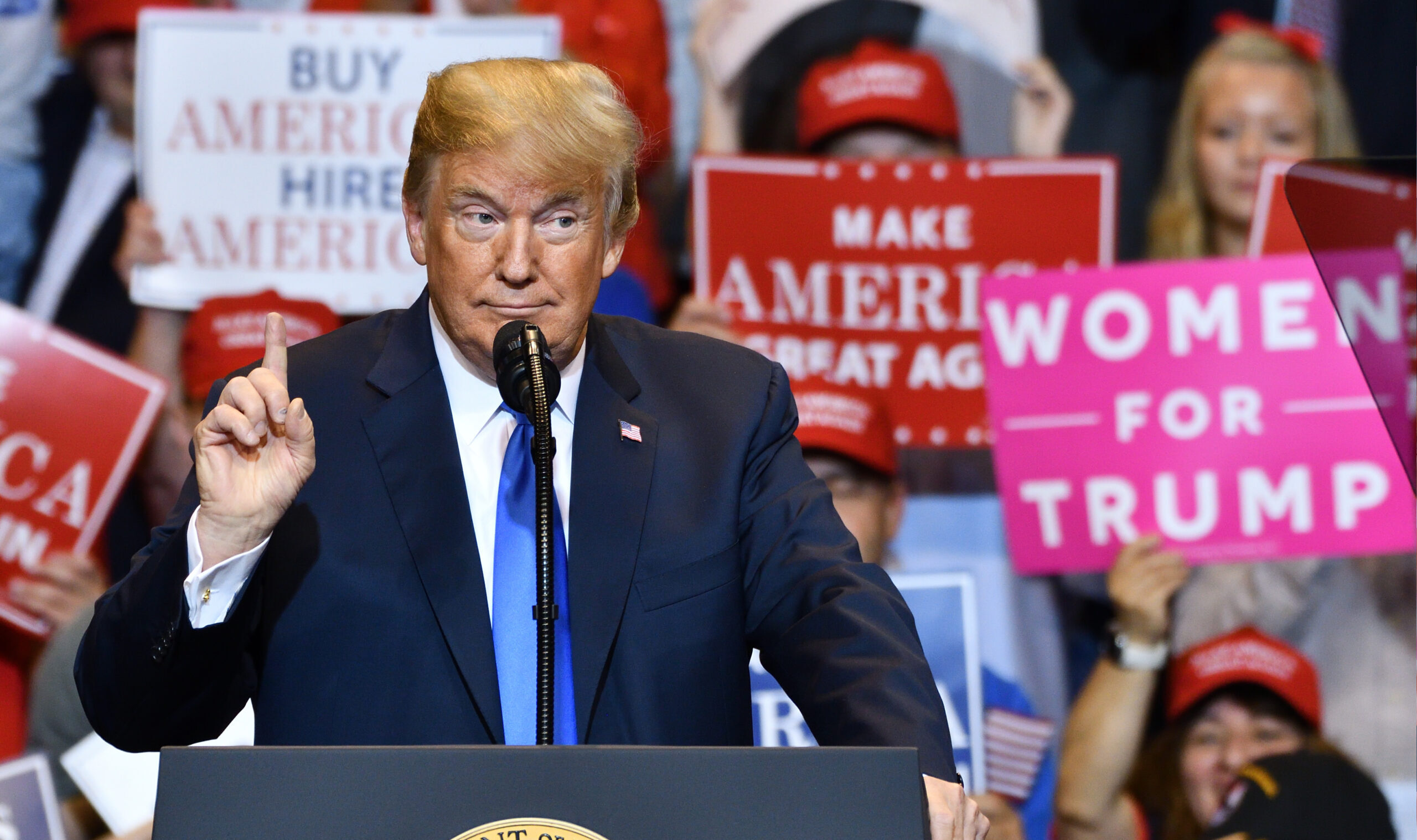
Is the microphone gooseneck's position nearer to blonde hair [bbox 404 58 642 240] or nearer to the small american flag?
blonde hair [bbox 404 58 642 240]

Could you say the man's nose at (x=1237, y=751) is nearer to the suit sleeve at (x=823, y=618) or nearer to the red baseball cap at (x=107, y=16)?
the suit sleeve at (x=823, y=618)

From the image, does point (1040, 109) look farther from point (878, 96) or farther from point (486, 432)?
point (486, 432)

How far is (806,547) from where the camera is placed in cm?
154

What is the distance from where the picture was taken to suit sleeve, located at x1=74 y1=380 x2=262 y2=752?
138 cm

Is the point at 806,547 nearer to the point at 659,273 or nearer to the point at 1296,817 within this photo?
the point at 1296,817

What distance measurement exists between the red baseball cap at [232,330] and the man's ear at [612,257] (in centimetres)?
197

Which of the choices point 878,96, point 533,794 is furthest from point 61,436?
point 533,794

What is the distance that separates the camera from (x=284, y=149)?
372 centimetres

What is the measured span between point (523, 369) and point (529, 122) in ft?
0.82

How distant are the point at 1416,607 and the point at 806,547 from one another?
2.67 m

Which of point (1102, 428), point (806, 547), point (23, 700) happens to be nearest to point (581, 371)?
point (806, 547)

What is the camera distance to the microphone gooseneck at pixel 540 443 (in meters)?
1.26

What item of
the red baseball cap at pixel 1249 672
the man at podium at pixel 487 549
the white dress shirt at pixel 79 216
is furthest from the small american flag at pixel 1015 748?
the white dress shirt at pixel 79 216

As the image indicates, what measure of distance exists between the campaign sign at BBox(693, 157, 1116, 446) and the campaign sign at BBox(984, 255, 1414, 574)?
0.31 meters
